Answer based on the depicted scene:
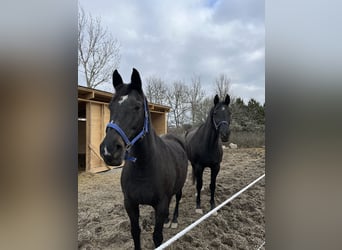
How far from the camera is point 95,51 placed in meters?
0.89

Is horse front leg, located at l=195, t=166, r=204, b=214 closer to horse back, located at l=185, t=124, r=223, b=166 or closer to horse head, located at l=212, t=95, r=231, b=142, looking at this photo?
horse back, located at l=185, t=124, r=223, b=166

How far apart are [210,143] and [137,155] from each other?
1.12m

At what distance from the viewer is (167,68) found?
4.49 feet

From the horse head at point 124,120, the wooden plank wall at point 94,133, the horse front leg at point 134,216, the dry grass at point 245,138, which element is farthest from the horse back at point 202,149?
the horse head at point 124,120

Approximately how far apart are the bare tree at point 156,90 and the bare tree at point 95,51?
0.81ft

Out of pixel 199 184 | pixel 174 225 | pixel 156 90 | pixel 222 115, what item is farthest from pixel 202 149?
pixel 156 90

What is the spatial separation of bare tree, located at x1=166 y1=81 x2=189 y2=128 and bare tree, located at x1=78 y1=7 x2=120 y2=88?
599mm

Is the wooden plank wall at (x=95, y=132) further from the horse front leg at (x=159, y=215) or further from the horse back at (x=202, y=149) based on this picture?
the horse back at (x=202, y=149)

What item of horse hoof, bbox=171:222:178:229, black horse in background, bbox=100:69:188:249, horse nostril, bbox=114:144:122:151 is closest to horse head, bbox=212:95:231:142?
black horse in background, bbox=100:69:188:249

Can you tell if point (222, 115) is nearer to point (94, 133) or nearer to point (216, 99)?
point (216, 99)
